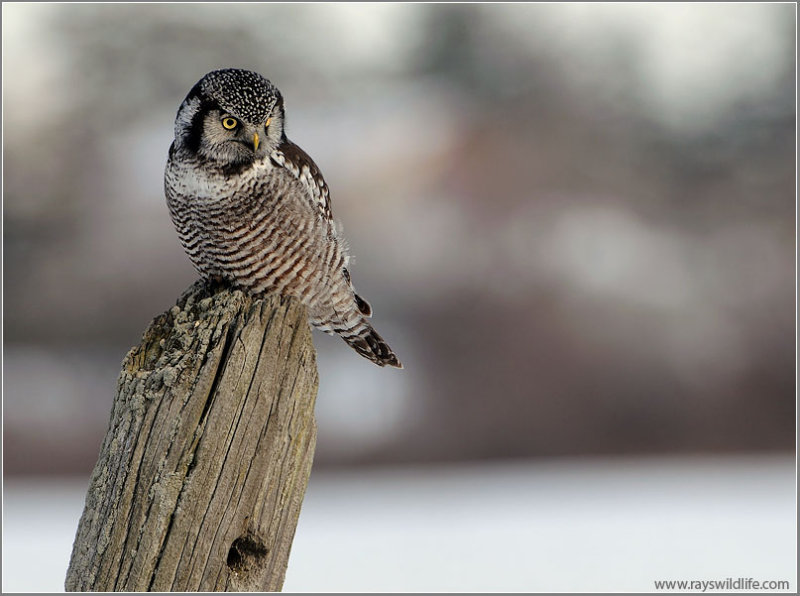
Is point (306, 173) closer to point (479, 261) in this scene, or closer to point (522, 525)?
point (522, 525)

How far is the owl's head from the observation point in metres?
3.61

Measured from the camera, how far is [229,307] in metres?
2.42

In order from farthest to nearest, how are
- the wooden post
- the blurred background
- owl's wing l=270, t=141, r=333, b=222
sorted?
the blurred background → owl's wing l=270, t=141, r=333, b=222 → the wooden post

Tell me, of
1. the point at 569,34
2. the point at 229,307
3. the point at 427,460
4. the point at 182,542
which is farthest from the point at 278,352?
the point at 569,34

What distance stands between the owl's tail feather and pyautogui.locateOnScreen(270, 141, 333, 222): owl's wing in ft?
2.23

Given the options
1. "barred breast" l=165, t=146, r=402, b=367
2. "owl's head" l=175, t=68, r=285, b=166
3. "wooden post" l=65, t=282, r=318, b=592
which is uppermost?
"owl's head" l=175, t=68, r=285, b=166

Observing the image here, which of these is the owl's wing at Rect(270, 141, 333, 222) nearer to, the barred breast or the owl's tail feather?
the barred breast

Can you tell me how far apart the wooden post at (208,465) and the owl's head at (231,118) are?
1.49 metres

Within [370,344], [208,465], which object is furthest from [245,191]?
[208,465]

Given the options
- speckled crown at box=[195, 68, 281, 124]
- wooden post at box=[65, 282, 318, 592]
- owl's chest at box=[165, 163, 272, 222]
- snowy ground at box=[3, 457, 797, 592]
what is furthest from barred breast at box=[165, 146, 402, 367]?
snowy ground at box=[3, 457, 797, 592]

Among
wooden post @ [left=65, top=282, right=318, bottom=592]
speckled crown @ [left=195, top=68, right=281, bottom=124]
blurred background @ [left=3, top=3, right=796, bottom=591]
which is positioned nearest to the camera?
wooden post @ [left=65, top=282, right=318, bottom=592]

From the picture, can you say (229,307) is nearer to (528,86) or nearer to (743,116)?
(528,86)

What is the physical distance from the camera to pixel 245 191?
3.74 meters

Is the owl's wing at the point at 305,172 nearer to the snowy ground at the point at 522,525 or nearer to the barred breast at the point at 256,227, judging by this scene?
the barred breast at the point at 256,227
